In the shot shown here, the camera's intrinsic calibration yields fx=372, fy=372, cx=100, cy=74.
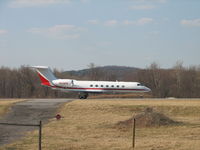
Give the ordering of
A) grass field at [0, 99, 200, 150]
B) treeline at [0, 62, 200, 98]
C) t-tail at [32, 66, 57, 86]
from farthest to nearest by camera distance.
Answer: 1. treeline at [0, 62, 200, 98]
2. t-tail at [32, 66, 57, 86]
3. grass field at [0, 99, 200, 150]

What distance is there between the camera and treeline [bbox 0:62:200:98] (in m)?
80.1

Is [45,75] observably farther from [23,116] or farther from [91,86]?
[23,116]

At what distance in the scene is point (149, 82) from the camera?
88.0m

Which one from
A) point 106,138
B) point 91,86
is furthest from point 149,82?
point 106,138

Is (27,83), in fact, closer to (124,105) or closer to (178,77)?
(178,77)

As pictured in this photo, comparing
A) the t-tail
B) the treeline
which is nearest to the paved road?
the t-tail

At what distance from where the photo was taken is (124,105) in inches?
1368

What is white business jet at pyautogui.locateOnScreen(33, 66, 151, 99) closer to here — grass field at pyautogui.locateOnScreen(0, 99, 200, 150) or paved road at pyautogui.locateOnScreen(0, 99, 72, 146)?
paved road at pyautogui.locateOnScreen(0, 99, 72, 146)

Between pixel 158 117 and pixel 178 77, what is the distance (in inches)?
2471

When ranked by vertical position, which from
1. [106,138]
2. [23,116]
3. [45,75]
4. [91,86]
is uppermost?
[45,75]

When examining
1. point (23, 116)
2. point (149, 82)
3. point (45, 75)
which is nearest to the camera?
point (23, 116)

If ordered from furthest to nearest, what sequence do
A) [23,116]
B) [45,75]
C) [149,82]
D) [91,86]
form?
[149,82] < [45,75] < [91,86] < [23,116]

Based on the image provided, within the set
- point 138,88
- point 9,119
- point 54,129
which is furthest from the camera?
point 138,88

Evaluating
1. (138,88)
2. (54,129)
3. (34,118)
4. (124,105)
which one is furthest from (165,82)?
(54,129)
